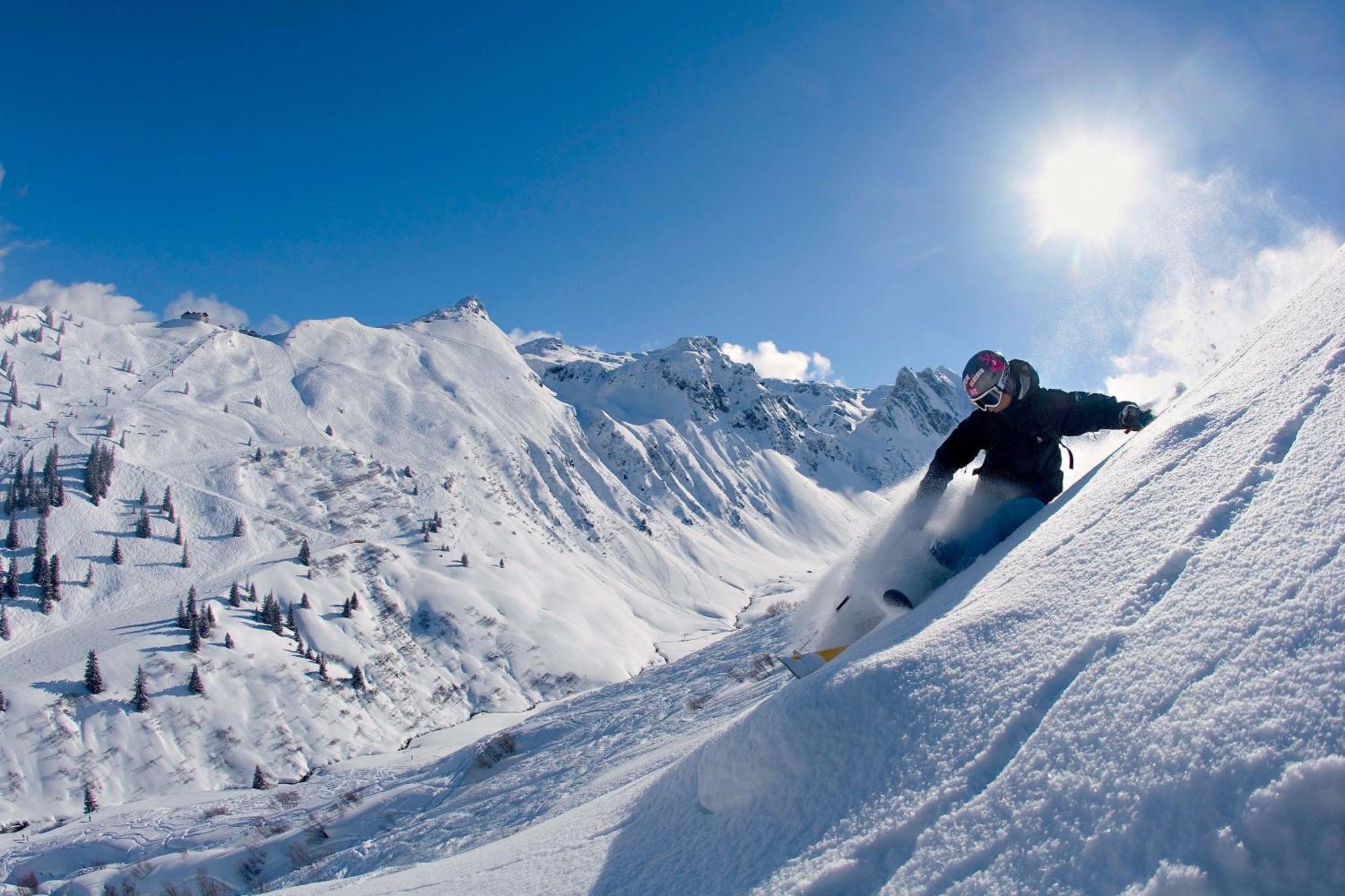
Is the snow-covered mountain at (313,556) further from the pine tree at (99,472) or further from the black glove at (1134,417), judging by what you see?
the black glove at (1134,417)

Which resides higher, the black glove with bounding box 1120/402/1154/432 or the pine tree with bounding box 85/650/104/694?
the pine tree with bounding box 85/650/104/694

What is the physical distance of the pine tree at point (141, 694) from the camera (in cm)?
5303

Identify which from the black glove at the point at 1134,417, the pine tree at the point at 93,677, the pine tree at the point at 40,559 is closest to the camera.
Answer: the black glove at the point at 1134,417

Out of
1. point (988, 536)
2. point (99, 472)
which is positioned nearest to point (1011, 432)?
point (988, 536)

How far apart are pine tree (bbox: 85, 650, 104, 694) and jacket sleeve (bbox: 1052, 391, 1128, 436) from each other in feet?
223

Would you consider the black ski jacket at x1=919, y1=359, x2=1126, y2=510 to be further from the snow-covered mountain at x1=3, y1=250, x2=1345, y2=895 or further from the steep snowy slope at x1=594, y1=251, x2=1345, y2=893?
the steep snowy slope at x1=594, y1=251, x2=1345, y2=893

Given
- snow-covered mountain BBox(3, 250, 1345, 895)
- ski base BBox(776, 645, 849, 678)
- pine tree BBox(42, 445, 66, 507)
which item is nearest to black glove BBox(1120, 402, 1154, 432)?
snow-covered mountain BBox(3, 250, 1345, 895)

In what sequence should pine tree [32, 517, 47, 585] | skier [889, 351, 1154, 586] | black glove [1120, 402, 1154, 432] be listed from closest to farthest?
black glove [1120, 402, 1154, 432] < skier [889, 351, 1154, 586] < pine tree [32, 517, 47, 585]

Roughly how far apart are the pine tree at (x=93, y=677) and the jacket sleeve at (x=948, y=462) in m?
66.7

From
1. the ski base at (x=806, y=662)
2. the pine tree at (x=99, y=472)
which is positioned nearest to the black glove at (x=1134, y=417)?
the ski base at (x=806, y=662)

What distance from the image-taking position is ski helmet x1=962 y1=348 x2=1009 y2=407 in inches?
279

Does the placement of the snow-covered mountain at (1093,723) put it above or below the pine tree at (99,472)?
below

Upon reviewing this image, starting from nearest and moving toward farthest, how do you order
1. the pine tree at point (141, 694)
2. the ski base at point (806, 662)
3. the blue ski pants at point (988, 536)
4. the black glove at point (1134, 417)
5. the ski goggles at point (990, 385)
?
the ski base at point (806, 662)
the blue ski pants at point (988, 536)
the black glove at point (1134, 417)
the ski goggles at point (990, 385)
the pine tree at point (141, 694)

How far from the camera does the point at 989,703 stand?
2.59 m
